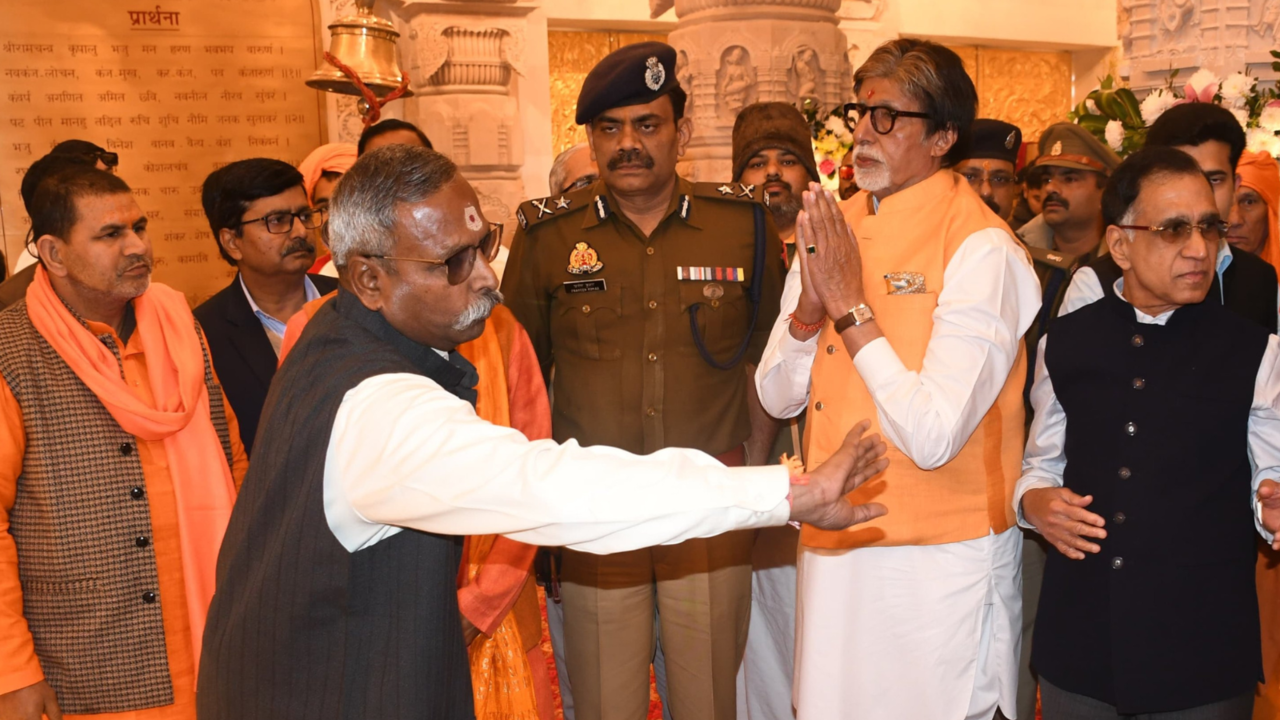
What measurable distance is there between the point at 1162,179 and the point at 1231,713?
114 centimetres

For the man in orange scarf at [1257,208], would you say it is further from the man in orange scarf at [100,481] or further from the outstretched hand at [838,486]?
the man in orange scarf at [100,481]

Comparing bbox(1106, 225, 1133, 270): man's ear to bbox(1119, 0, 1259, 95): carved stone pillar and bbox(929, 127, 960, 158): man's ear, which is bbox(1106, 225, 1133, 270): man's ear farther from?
bbox(1119, 0, 1259, 95): carved stone pillar

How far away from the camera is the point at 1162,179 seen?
235cm

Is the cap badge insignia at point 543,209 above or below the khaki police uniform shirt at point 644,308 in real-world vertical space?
above

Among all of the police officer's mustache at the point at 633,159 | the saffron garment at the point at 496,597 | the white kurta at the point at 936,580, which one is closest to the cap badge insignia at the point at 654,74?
the police officer's mustache at the point at 633,159

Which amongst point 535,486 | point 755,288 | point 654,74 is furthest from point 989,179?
point 535,486

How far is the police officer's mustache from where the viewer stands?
9.86ft

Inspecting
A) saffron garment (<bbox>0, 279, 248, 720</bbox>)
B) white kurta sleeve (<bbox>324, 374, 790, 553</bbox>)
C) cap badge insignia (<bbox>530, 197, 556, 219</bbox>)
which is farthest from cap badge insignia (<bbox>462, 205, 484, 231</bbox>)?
cap badge insignia (<bbox>530, 197, 556, 219</bbox>)

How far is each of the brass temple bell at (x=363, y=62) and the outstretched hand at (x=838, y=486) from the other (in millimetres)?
4004

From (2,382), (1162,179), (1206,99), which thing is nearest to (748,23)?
(1206,99)

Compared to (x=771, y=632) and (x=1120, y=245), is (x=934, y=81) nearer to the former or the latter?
(x=1120, y=245)

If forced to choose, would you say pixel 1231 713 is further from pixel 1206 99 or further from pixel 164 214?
pixel 164 214

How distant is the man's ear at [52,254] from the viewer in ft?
8.55

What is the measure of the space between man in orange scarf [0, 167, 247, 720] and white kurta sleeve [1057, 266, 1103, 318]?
6.84 feet
